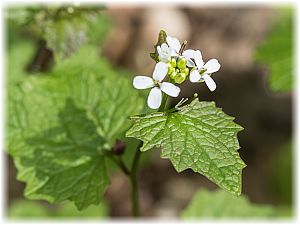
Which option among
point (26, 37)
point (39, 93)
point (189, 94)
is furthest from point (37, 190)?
point (189, 94)

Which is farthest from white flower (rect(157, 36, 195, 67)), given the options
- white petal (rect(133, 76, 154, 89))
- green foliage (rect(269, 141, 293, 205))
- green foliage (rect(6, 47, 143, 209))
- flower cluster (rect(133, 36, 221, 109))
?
green foliage (rect(269, 141, 293, 205))

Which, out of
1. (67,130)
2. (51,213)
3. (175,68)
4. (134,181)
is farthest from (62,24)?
(51,213)

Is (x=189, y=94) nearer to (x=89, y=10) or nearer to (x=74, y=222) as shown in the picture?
(x=74, y=222)

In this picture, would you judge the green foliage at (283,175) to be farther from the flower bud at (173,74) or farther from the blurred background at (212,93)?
the flower bud at (173,74)

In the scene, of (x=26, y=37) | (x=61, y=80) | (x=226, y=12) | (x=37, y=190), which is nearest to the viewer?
(x=37, y=190)

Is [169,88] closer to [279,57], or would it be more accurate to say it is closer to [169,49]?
[169,49]

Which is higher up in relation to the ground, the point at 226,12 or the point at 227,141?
the point at 226,12

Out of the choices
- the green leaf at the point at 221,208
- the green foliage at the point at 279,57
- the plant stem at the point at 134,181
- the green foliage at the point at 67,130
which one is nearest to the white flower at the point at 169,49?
the plant stem at the point at 134,181

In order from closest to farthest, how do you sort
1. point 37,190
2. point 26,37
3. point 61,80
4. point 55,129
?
point 37,190 → point 55,129 → point 61,80 → point 26,37
